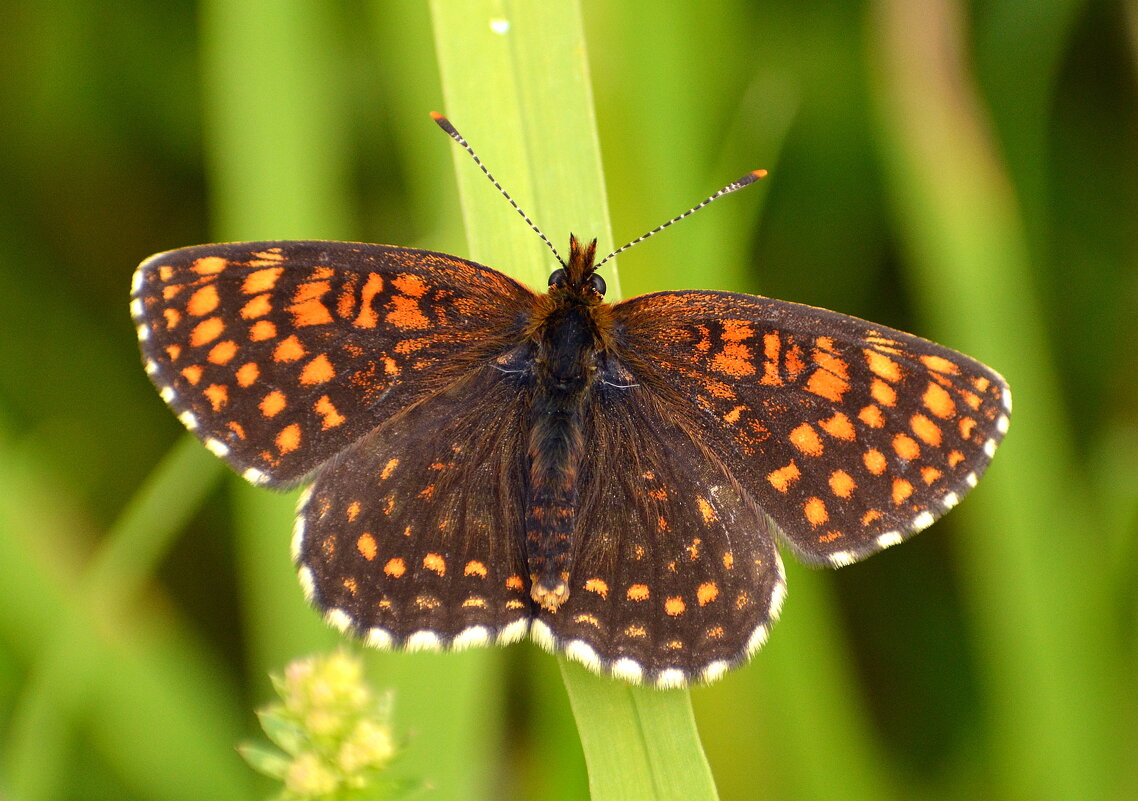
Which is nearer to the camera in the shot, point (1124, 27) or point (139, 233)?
point (1124, 27)

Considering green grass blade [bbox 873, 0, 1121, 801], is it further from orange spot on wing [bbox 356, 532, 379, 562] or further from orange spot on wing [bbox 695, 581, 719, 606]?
orange spot on wing [bbox 356, 532, 379, 562]

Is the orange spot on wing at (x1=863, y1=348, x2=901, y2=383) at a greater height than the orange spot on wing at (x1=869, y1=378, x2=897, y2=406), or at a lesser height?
greater

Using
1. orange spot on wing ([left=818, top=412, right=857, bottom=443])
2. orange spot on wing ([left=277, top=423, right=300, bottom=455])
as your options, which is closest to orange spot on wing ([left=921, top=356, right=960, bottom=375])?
orange spot on wing ([left=818, top=412, right=857, bottom=443])

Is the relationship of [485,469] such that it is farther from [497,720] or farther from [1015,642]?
[1015,642]

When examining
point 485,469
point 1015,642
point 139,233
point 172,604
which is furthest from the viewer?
point 139,233

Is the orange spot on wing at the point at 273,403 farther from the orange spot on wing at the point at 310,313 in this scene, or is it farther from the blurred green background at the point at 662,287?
the blurred green background at the point at 662,287

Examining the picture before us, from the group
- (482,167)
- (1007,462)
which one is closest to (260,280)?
(482,167)

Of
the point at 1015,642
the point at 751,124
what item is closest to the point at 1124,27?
the point at 751,124
